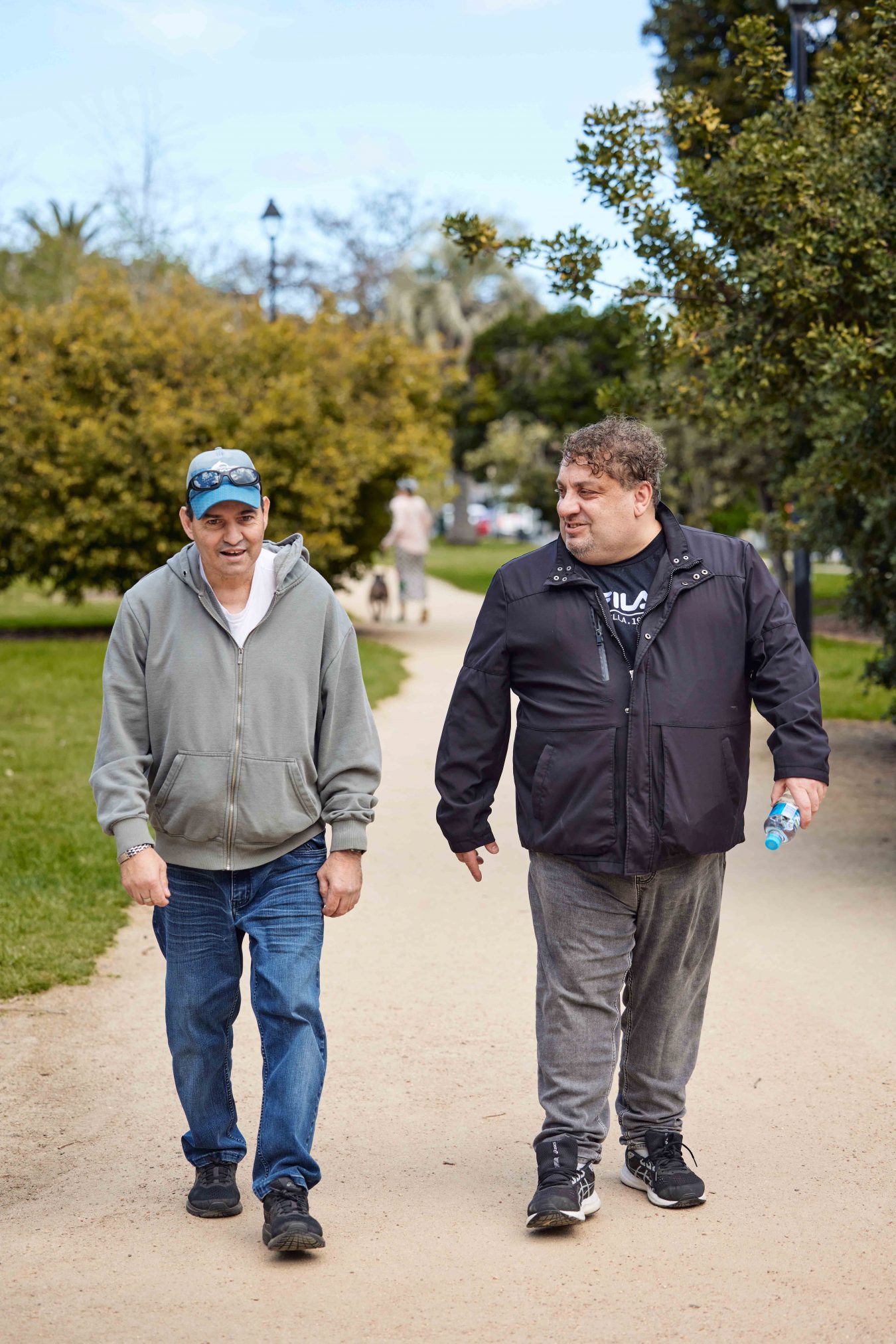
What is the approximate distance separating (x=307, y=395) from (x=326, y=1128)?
1448 centimetres

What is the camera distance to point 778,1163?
4145 millimetres

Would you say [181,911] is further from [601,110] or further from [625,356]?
[625,356]

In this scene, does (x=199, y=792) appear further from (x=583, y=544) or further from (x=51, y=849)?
(x=51, y=849)

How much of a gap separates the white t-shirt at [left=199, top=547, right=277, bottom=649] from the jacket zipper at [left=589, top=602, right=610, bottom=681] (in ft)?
2.63

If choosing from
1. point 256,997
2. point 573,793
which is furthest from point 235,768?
point 573,793

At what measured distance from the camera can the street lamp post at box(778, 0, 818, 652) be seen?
523 inches

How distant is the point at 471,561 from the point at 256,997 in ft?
128

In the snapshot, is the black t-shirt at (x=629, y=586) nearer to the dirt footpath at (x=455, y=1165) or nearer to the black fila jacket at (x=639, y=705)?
the black fila jacket at (x=639, y=705)

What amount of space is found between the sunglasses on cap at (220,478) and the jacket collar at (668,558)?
775mm

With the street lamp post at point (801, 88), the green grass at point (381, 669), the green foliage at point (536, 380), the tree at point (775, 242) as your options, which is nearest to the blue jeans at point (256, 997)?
the tree at point (775, 242)

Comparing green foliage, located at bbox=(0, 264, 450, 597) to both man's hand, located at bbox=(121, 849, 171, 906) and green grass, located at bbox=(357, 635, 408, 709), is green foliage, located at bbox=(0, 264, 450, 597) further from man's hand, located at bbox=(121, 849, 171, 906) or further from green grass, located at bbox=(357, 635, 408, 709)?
man's hand, located at bbox=(121, 849, 171, 906)

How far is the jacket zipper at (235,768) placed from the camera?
368 centimetres

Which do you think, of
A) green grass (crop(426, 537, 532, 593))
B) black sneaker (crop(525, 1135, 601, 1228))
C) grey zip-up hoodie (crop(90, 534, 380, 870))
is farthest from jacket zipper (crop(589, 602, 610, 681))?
green grass (crop(426, 537, 532, 593))

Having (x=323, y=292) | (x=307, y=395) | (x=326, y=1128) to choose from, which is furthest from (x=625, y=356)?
(x=326, y=1128)
